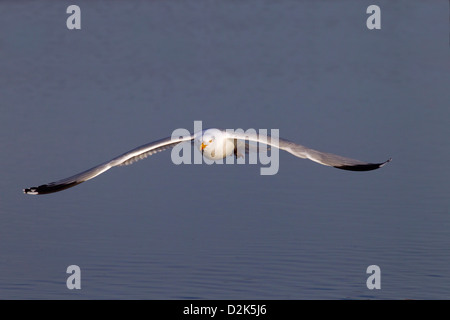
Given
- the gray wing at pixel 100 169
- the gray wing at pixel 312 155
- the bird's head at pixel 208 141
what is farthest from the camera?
the bird's head at pixel 208 141

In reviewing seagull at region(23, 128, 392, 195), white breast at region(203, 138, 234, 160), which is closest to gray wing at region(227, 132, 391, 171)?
seagull at region(23, 128, 392, 195)

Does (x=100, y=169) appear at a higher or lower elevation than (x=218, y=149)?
lower

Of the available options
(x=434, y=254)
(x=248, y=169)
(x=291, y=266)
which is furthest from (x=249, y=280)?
(x=248, y=169)

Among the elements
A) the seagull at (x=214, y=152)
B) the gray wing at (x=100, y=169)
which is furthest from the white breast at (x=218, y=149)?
the gray wing at (x=100, y=169)

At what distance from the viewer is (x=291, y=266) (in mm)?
9164

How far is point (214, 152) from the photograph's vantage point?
30.7 ft

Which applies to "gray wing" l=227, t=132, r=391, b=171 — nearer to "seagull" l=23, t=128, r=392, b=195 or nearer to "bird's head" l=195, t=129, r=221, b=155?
"seagull" l=23, t=128, r=392, b=195

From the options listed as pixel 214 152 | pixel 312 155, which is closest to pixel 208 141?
pixel 214 152

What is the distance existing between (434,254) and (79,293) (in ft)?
11.4

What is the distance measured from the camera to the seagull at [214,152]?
29.2 feet

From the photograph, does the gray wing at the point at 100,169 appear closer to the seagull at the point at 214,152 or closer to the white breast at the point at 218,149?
the seagull at the point at 214,152

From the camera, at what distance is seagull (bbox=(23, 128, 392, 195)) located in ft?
29.2

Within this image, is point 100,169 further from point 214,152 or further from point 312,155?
point 312,155

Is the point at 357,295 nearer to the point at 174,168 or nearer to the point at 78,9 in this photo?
the point at 174,168
